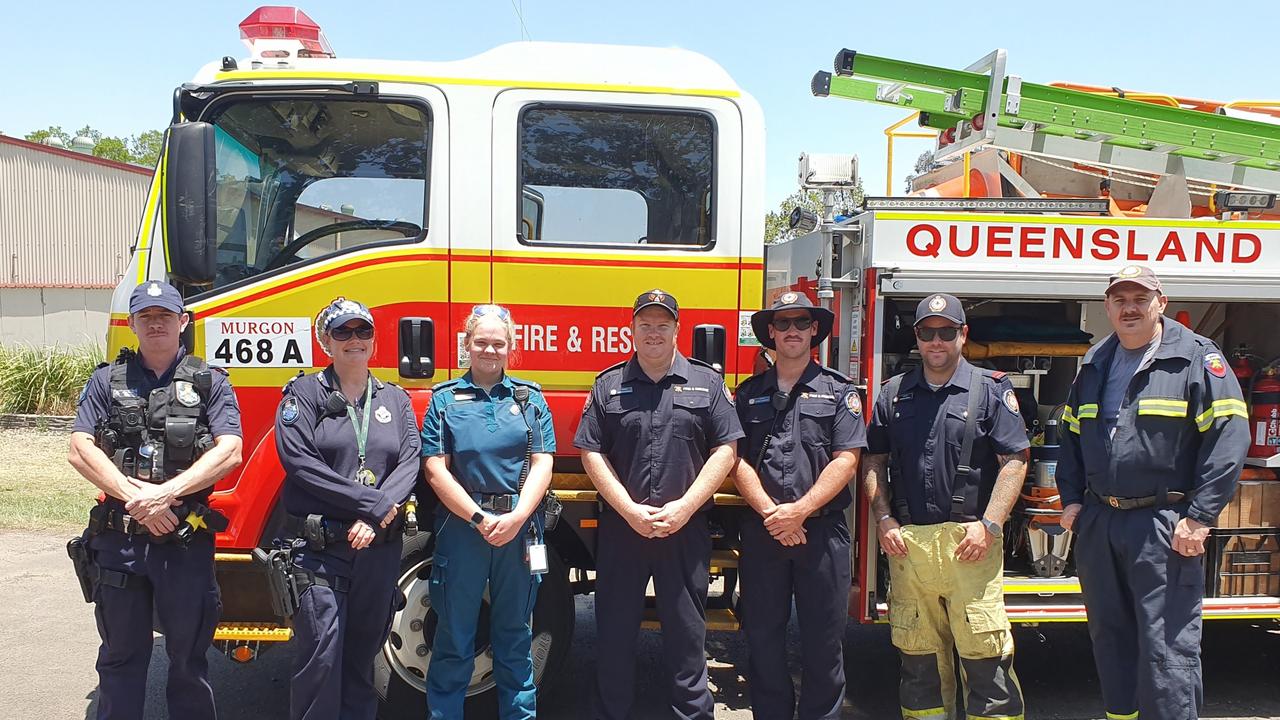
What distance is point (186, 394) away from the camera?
320 cm

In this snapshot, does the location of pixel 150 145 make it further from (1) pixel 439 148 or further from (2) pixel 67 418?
(1) pixel 439 148

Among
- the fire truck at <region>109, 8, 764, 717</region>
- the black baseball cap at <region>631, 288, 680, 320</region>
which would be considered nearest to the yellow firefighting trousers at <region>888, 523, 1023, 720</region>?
the fire truck at <region>109, 8, 764, 717</region>

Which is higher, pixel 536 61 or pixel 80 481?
pixel 536 61

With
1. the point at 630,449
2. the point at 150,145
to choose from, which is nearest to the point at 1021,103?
the point at 630,449

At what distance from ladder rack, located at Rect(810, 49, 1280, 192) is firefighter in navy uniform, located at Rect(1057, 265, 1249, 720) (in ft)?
4.64

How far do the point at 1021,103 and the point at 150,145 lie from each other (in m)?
59.3

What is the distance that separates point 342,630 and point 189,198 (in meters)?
1.73

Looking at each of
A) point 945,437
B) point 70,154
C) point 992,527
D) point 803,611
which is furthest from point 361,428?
point 70,154

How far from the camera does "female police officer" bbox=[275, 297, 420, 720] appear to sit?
3.16 m

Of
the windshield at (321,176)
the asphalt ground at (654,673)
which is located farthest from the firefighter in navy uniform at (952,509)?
the windshield at (321,176)

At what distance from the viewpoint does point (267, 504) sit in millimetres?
3621

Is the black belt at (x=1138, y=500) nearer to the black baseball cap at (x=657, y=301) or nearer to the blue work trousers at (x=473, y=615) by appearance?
the black baseball cap at (x=657, y=301)

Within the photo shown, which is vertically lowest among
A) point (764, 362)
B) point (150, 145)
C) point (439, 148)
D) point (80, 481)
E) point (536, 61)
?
point (80, 481)

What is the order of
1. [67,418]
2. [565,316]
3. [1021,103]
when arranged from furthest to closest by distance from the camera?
[67,418]
[1021,103]
[565,316]
